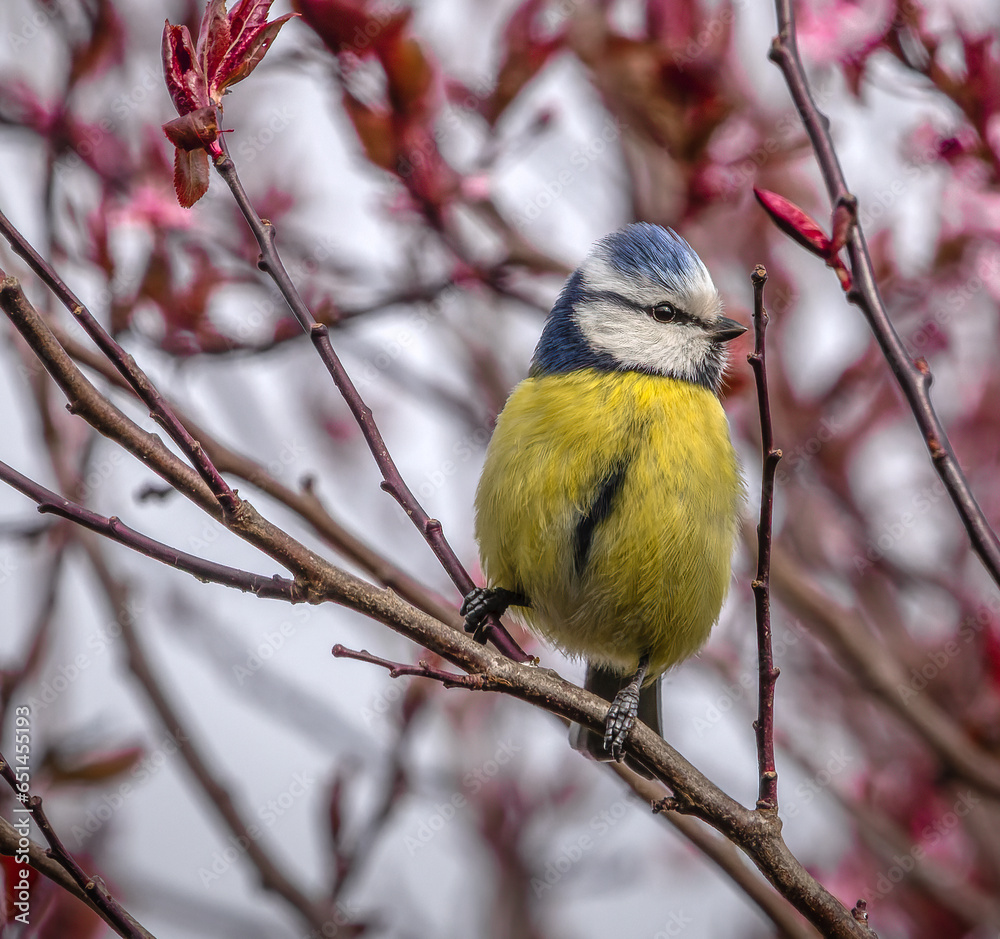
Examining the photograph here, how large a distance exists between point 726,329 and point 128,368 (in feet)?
6.13

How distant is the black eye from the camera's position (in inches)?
114

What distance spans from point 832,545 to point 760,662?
2.96m

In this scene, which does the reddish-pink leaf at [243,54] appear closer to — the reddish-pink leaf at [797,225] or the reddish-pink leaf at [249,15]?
the reddish-pink leaf at [249,15]

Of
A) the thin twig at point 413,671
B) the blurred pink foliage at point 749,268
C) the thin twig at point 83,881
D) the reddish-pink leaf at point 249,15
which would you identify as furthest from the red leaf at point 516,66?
the thin twig at point 83,881

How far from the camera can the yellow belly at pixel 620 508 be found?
251 centimetres

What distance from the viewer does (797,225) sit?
4.43 ft

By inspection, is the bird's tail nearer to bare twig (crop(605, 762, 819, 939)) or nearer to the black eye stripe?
bare twig (crop(605, 762, 819, 939))

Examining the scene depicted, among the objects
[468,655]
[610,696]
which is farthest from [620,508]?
[468,655]

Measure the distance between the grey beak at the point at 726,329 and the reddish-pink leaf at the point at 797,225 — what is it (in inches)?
55.8

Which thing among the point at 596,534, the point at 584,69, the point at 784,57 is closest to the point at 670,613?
the point at 596,534

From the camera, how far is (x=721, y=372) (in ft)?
9.46

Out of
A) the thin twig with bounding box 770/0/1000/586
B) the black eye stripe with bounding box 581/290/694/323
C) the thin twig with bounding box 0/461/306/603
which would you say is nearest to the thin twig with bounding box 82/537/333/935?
the thin twig with bounding box 0/461/306/603

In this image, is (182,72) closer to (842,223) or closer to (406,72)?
(842,223)

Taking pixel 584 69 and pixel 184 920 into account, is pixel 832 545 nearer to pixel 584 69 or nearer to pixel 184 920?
pixel 584 69
